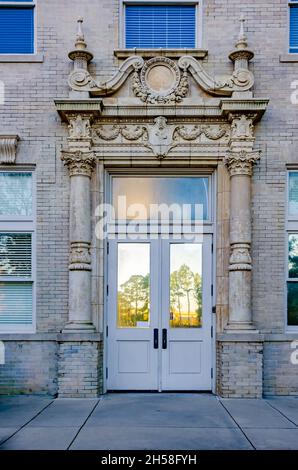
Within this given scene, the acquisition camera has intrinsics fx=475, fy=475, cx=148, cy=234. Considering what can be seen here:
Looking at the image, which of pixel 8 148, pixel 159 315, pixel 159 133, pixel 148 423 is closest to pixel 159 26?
pixel 159 133

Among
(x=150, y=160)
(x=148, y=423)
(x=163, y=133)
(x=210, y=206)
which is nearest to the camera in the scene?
(x=148, y=423)

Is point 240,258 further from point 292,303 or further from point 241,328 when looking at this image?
point 292,303

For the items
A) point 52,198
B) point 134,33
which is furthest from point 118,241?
point 134,33

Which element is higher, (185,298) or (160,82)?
(160,82)

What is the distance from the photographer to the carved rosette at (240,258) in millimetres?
8195

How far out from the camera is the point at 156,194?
889cm

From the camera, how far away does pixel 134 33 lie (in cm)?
896

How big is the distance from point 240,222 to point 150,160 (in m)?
1.96

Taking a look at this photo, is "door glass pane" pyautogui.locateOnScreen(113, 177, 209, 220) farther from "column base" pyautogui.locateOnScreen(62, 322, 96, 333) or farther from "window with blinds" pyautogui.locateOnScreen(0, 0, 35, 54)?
"window with blinds" pyautogui.locateOnScreen(0, 0, 35, 54)

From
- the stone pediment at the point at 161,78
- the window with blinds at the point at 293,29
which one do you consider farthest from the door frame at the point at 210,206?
the window with blinds at the point at 293,29

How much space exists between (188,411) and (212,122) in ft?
16.2

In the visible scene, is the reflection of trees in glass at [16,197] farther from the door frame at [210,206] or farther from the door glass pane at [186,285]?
the door glass pane at [186,285]

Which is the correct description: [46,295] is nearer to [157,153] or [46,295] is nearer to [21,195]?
[21,195]

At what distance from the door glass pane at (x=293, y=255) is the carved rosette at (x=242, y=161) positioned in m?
1.46
